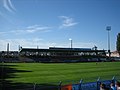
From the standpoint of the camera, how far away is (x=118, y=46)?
482 ft

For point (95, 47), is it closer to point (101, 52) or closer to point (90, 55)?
point (101, 52)

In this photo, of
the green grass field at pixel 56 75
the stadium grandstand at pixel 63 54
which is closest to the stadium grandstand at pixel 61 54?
the stadium grandstand at pixel 63 54

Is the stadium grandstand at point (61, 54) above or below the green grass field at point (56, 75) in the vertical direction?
above

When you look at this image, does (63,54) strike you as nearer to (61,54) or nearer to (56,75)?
(61,54)

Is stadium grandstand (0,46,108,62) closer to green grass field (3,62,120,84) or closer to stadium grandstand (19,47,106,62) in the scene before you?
stadium grandstand (19,47,106,62)

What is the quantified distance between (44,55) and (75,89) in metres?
107

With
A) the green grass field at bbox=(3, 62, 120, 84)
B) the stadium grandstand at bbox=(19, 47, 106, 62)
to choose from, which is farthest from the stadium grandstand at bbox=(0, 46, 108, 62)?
the green grass field at bbox=(3, 62, 120, 84)

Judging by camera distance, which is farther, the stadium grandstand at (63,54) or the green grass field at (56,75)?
the stadium grandstand at (63,54)

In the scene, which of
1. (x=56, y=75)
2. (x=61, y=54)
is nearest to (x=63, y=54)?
(x=61, y=54)

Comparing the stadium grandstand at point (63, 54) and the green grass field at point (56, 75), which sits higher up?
the stadium grandstand at point (63, 54)

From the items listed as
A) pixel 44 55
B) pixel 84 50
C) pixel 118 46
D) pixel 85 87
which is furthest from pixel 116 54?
pixel 85 87

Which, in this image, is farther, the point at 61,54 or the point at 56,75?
the point at 61,54

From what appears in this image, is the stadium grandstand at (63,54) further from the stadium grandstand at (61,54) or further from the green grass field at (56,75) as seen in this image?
the green grass field at (56,75)

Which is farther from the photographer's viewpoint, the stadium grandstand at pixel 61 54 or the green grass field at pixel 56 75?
the stadium grandstand at pixel 61 54
